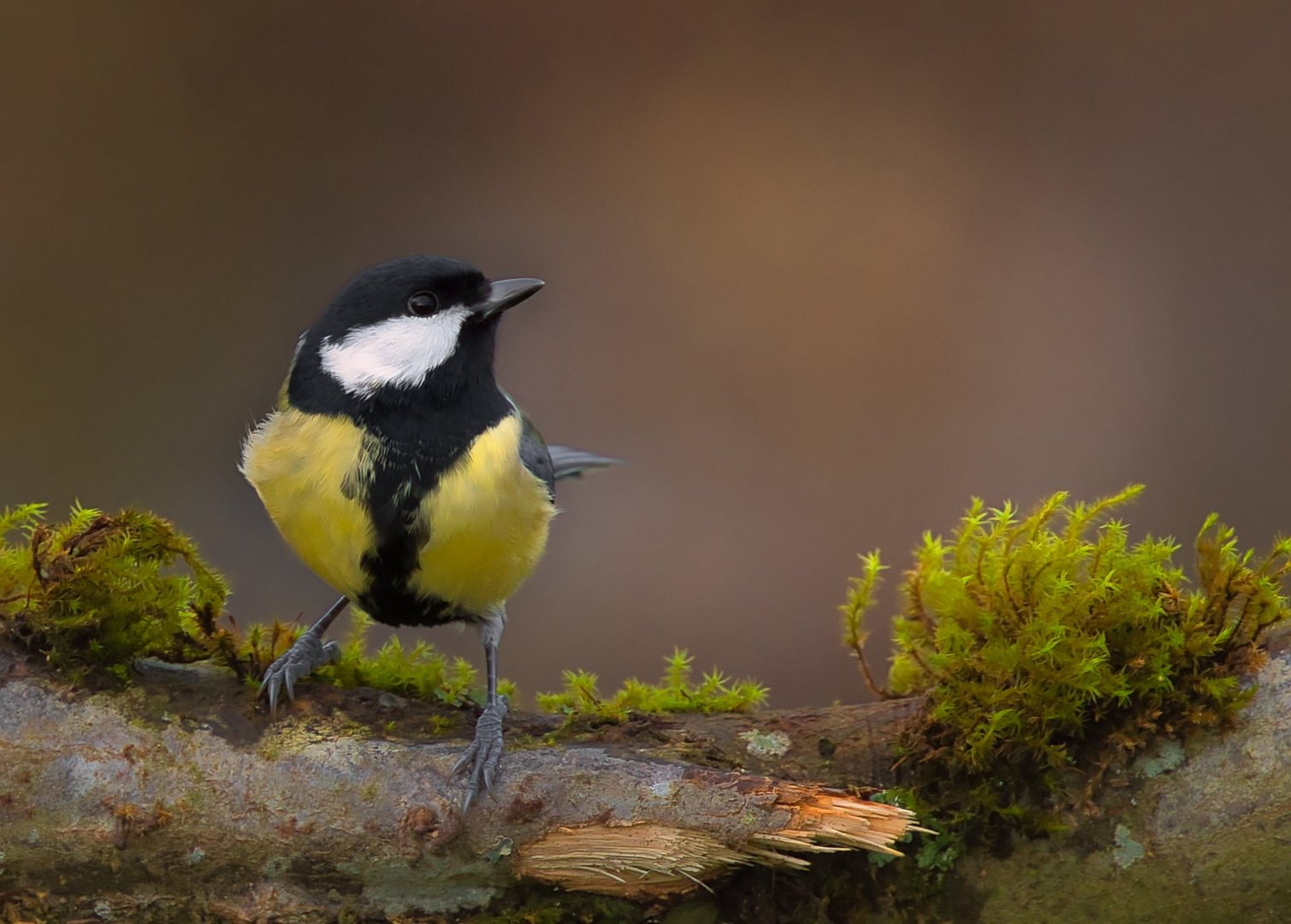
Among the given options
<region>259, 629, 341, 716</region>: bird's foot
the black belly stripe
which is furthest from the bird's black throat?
<region>259, 629, 341, 716</region>: bird's foot

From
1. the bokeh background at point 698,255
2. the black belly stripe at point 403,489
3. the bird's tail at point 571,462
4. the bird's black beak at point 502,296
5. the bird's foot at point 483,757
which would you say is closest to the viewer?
the bird's foot at point 483,757

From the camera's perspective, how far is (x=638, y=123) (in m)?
3.91

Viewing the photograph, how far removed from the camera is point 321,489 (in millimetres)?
1729

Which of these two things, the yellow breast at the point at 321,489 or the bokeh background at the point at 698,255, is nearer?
the yellow breast at the point at 321,489

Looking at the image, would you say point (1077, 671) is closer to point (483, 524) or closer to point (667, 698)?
point (667, 698)

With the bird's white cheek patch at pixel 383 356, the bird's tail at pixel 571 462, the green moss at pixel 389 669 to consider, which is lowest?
the green moss at pixel 389 669

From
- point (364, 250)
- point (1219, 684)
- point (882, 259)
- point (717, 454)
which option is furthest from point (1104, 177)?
point (1219, 684)

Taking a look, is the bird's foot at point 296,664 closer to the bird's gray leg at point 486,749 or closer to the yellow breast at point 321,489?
the yellow breast at point 321,489

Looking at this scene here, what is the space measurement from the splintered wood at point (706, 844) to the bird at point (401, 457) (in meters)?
0.28

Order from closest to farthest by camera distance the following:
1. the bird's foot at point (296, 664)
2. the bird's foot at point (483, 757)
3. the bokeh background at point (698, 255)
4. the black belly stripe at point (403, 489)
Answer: the bird's foot at point (483, 757)
the bird's foot at point (296, 664)
the black belly stripe at point (403, 489)
the bokeh background at point (698, 255)

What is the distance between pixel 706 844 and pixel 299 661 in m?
0.66

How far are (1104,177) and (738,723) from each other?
278 centimetres

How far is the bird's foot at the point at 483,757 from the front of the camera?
1.48 metres

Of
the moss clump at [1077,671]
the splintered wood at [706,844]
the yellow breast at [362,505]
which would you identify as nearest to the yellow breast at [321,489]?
the yellow breast at [362,505]
